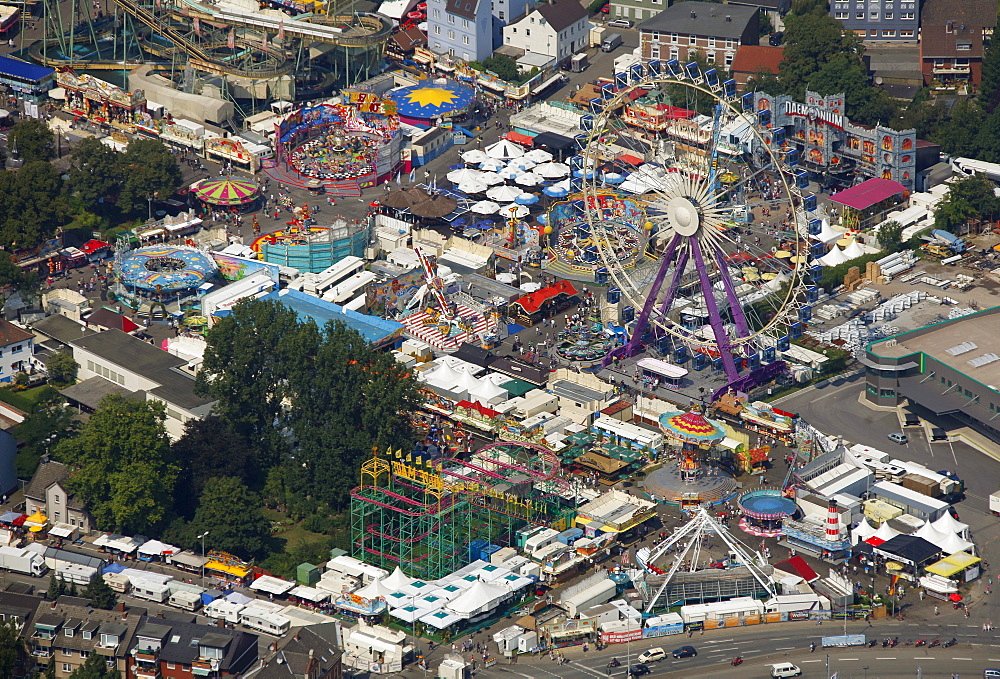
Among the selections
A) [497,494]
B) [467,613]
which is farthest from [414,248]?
[467,613]

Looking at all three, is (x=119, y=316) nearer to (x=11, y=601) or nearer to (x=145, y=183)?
(x=145, y=183)

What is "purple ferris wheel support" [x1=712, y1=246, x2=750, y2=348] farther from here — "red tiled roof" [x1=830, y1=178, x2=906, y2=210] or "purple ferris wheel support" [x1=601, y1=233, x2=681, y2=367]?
"red tiled roof" [x1=830, y1=178, x2=906, y2=210]

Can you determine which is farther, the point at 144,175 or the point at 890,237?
the point at 144,175

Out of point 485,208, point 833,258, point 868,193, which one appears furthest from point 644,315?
point 868,193

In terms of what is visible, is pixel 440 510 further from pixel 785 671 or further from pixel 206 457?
pixel 785 671

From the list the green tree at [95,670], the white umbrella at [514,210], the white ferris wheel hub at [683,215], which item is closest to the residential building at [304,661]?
the green tree at [95,670]

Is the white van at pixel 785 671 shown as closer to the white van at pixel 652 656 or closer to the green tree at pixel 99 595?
the white van at pixel 652 656
